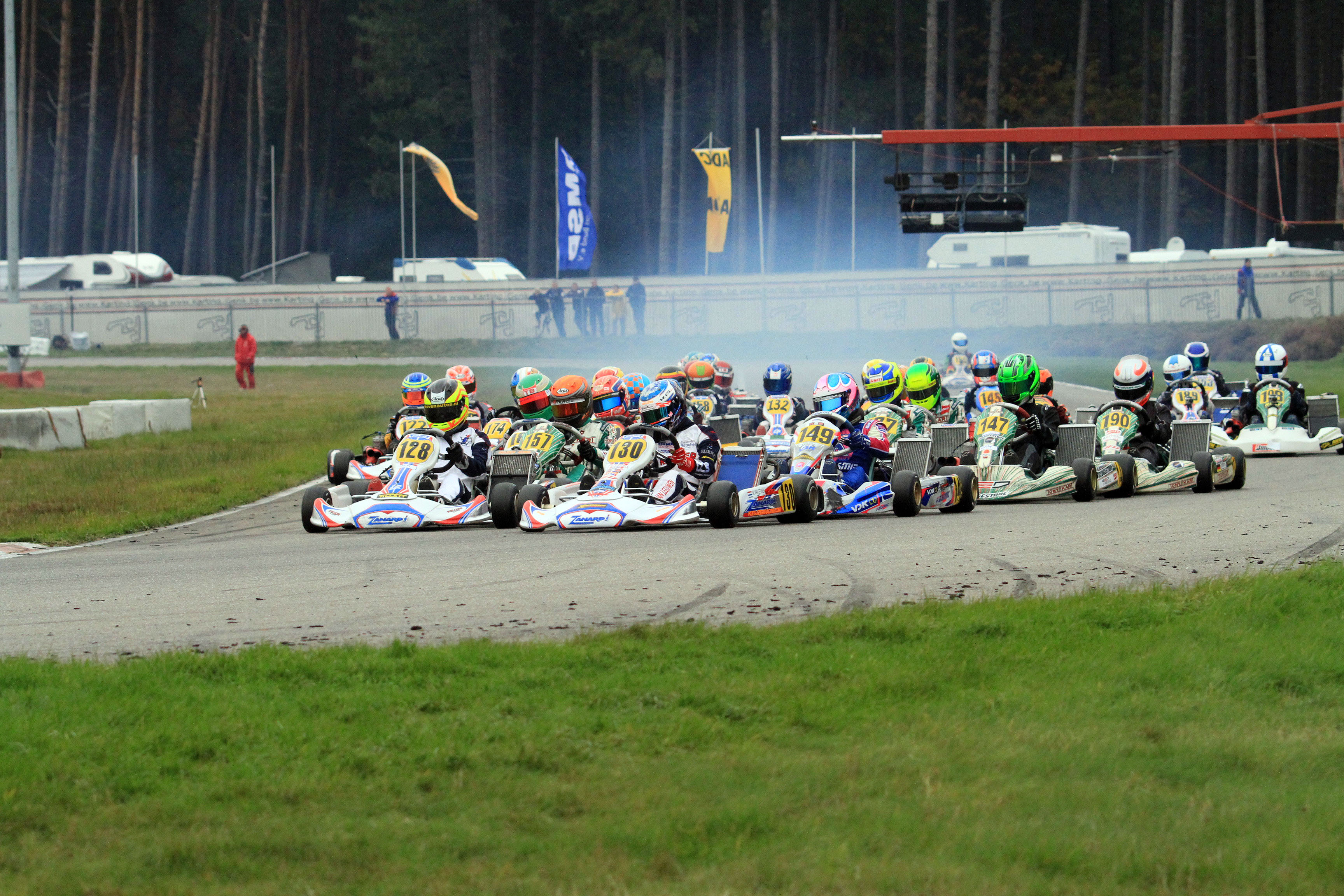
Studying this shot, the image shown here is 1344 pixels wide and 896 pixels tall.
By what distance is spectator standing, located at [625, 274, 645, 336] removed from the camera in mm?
46406

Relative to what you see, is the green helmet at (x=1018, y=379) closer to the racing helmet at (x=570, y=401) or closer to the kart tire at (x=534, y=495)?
the racing helmet at (x=570, y=401)

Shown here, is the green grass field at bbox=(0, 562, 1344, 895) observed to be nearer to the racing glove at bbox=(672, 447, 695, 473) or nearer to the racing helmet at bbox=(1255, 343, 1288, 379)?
the racing glove at bbox=(672, 447, 695, 473)

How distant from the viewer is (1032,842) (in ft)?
13.8

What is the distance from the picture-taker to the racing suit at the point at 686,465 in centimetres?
1202

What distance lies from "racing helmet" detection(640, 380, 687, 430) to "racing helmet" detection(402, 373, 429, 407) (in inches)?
95.6

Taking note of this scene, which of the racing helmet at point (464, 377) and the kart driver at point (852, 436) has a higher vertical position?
the racing helmet at point (464, 377)

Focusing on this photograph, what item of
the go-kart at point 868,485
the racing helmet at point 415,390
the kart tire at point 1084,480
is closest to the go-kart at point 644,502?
the go-kart at point 868,485

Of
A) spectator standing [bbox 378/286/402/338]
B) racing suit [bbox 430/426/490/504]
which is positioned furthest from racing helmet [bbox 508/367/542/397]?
spectator standing [bbox 378/286/402/338]

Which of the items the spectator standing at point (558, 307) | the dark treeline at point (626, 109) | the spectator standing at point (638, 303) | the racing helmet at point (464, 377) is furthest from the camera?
the dark treeline at point (626, 109)

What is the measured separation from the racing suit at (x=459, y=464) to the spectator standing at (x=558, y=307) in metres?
33.5

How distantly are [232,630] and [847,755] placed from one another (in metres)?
3.54

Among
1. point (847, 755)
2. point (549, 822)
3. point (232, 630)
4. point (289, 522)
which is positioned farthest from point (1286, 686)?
point (289, 522)

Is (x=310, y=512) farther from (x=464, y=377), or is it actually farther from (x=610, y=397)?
(x=610, y=397)

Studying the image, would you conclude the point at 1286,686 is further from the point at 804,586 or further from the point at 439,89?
the point at 439,89
